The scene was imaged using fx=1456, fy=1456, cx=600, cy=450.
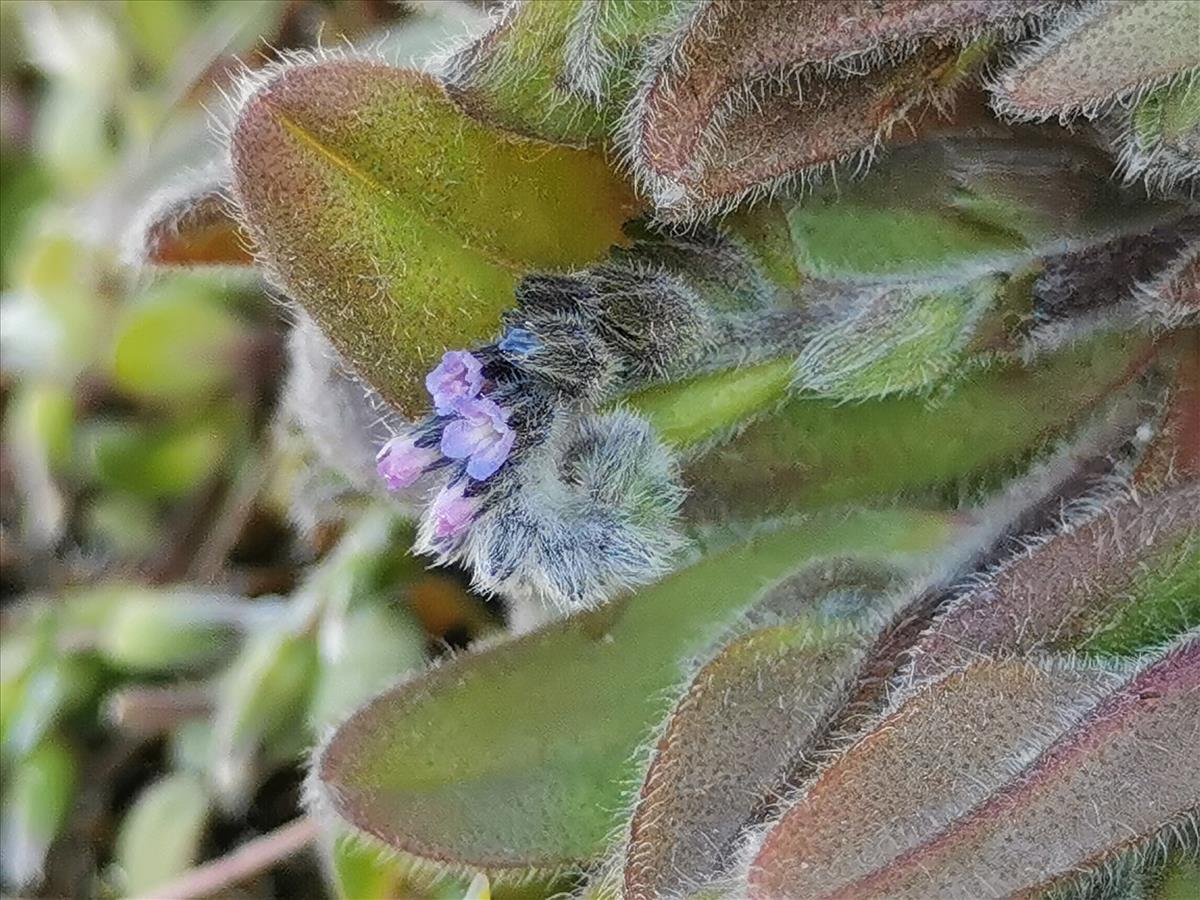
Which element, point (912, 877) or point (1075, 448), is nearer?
point (912, 877)

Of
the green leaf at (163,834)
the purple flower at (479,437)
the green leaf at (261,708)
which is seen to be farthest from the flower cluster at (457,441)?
the green leaf at (163,834)

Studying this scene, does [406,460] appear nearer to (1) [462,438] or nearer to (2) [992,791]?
(1) [462,438]

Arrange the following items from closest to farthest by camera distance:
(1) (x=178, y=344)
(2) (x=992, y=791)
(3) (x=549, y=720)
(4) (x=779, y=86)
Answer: (2) (x=992, y=791)
(4) (x=779, y=86)
(3) (x=549, y=720)
(1) (x=178, y=344)

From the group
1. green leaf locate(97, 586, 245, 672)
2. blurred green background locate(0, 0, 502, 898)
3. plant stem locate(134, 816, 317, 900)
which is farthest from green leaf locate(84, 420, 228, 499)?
plant stem locate(134, 816, 317, 900)

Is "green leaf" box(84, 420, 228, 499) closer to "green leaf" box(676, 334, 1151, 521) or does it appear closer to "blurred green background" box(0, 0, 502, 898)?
"blurred green background" box(0, 0, 502, 898)

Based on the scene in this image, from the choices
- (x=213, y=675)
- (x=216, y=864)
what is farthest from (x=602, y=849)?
(x=213, y=675)

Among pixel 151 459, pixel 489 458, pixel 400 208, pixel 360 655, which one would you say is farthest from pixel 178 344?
pixel 489 458

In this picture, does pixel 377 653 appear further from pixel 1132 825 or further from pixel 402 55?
pixel 1132 825
